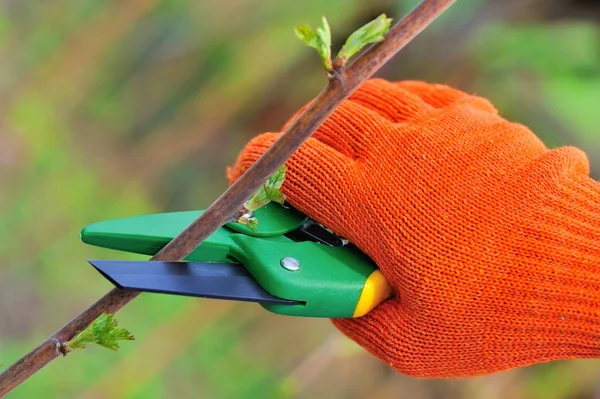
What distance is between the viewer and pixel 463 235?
399mm

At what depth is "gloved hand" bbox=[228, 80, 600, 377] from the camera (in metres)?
0.40

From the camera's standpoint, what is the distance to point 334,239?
0.44 meters

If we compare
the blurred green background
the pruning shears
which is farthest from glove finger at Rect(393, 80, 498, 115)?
the blurred green background

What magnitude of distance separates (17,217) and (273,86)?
1.48 ft

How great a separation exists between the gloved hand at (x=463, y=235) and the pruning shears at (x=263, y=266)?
2 centimetres

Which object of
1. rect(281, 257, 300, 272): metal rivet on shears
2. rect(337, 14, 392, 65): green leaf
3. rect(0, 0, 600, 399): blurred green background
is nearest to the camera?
rect(337, 14, 392, 65): green leaf

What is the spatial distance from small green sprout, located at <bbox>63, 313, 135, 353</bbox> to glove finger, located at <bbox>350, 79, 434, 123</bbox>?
26 centimetres

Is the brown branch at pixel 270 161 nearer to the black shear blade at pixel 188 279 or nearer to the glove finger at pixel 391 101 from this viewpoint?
the black shear blade at pixel 188 279

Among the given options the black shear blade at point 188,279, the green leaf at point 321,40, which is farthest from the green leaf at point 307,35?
the black shear blade at point 188,279

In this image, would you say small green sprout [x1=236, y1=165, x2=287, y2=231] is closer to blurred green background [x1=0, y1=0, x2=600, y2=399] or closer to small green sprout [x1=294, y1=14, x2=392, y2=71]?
small green sprout [x1=294, y1=14, x2=392, y2=71]

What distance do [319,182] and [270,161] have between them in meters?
0.14

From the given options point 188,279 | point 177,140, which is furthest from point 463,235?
point 177,140

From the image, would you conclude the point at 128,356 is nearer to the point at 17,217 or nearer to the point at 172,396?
the point at 172,396

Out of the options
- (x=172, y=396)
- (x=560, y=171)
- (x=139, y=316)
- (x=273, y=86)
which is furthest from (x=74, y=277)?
(x=560, y=171)
